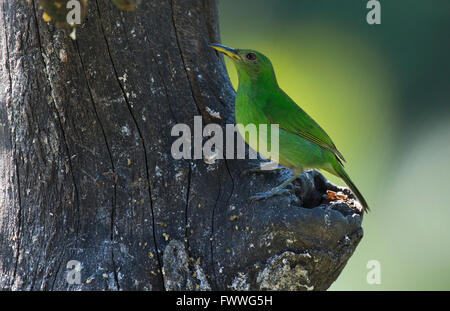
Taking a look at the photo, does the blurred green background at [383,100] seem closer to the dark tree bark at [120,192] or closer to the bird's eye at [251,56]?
the bird's eye at [251,56]

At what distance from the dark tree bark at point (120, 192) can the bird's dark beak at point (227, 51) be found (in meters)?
0.49

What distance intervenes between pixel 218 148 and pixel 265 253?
2.60ft

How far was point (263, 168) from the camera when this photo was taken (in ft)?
11.7

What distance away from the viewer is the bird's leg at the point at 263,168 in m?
3.49

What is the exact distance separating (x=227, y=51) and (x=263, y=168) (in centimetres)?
101

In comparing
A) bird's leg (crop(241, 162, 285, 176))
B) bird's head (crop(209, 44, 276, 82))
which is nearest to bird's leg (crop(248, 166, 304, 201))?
bird's leg (crop(241, 162, 285, 176))

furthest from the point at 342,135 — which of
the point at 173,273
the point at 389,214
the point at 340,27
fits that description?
the point at 173,273

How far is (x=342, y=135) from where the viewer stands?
625cm

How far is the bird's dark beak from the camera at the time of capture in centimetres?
Result: 390

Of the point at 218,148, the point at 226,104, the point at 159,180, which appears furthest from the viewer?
the point at 226,104

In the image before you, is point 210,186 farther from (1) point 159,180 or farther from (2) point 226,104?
(2) point 226,104

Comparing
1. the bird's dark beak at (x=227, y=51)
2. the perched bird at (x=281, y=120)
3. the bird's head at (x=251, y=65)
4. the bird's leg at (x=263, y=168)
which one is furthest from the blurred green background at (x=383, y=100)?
the bird's leg at (x=263, y=168)

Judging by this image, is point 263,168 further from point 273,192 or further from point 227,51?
point 227,51

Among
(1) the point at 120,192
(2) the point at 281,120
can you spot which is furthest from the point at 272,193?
(2) the point at 281,120
